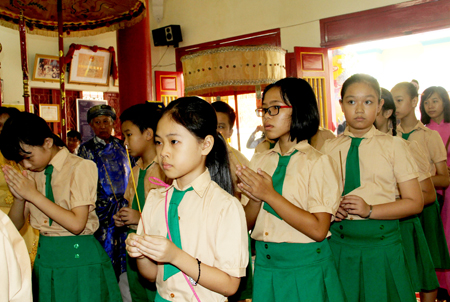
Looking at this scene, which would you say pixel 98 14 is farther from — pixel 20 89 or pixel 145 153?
pixel 20 89

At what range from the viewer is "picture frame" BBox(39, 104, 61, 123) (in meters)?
8.56

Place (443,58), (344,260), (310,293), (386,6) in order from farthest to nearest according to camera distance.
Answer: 1. (443,58)
2. (386,6)
3. (344,260)
4. (310,293)

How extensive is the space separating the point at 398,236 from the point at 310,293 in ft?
2.29

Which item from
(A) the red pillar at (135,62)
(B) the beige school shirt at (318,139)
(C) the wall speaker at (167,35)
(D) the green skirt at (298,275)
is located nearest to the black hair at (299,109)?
(D) the green skirt at (298,275)

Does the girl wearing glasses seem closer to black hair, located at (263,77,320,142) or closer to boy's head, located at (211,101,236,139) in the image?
black hair, located at (263,77,320,142)

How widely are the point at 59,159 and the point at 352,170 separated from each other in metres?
1.66

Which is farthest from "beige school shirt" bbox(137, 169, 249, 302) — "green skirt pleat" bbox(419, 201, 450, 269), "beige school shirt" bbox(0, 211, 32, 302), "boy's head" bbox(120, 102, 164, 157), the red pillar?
the red pillar

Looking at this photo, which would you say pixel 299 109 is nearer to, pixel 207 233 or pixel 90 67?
pixel 207 233

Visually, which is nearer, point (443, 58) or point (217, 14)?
point (217, 14)

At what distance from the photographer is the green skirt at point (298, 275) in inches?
63.4

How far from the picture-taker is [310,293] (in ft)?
5.24

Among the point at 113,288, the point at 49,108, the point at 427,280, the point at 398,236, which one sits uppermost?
the point at 49,108

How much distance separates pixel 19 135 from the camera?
1.95 m

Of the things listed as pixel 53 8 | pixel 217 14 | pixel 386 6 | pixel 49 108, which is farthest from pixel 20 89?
pixel 386 6
